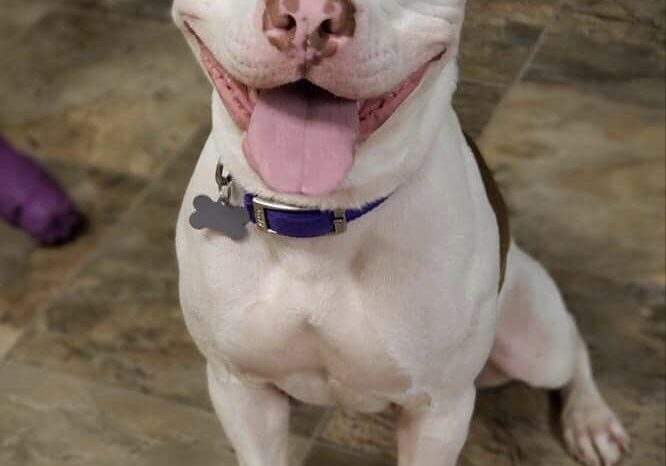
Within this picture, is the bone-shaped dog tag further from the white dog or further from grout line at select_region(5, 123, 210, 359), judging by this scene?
grout line at select_region(5, 123, 210, 359)

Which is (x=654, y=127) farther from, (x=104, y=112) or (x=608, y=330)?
(x=104, y=112)

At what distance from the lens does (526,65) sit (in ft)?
8.92

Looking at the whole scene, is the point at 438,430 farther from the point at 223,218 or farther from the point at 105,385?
the point at 105,385

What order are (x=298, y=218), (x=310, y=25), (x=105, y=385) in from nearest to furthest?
1. (x=310, y=25)
2. (x=298, y=218)
3. (x=105, y=385)

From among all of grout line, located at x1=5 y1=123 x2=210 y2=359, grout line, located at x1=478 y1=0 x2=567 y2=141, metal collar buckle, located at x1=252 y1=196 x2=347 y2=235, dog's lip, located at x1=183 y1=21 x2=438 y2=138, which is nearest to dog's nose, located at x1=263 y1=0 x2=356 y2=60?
dog's lip, located at x1=183 y1=21 x2=438 y2=138

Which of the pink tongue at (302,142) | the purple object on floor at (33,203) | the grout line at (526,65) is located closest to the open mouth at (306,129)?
the pink tongue at (302,142)

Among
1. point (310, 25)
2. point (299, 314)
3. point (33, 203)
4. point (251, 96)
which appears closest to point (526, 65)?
point (33, 203)

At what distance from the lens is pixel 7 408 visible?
6.67 ft

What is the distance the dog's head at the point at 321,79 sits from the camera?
1.03 metres

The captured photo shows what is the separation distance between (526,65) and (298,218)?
159 centimetres

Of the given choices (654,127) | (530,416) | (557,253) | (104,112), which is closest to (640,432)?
(530,416)

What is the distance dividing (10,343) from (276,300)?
3.25 feet

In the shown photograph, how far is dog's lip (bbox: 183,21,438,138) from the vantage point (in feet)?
3.74

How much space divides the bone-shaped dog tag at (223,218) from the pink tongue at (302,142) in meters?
0.18
